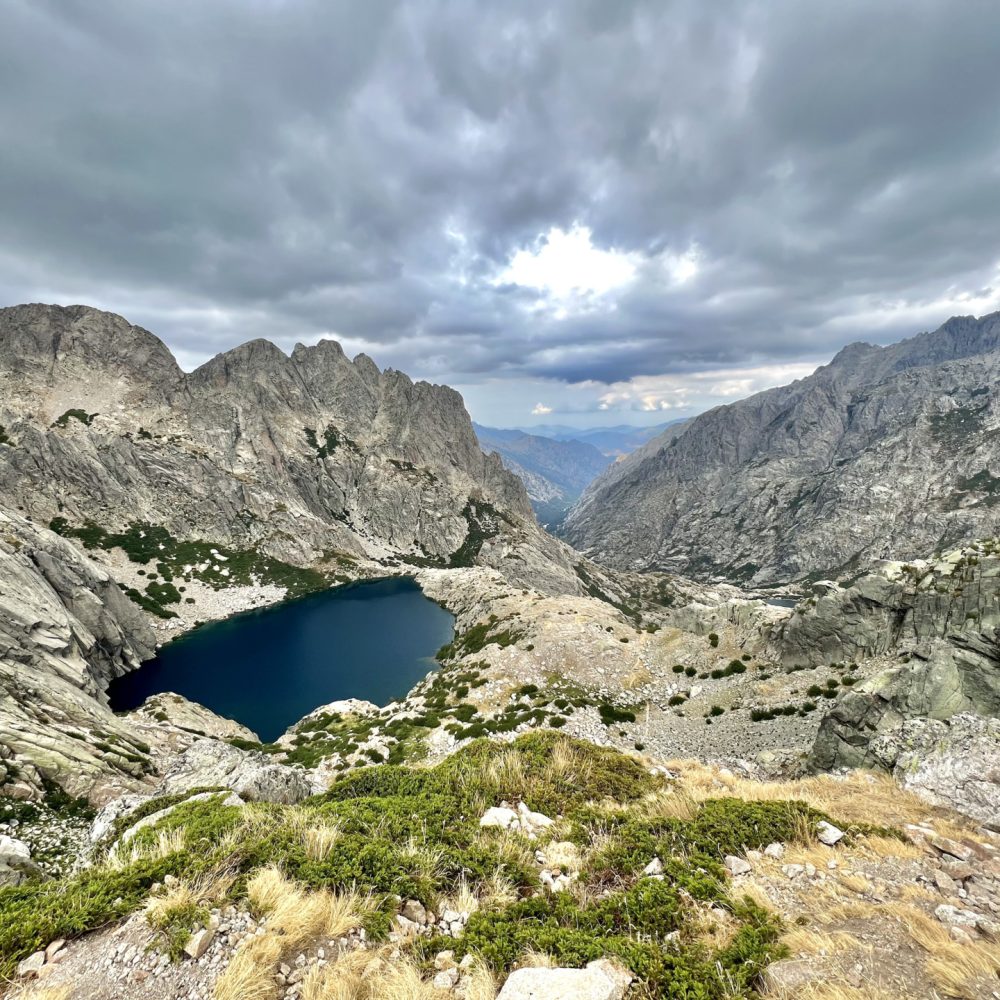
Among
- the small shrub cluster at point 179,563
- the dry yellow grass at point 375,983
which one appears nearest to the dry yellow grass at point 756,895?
the dry yellow grass at point 375,983

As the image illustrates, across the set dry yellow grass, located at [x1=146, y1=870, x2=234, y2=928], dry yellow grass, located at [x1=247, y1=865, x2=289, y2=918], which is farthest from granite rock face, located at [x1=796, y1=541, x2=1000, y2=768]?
dry yellow grass, located at [x1=146, y1=870, x2=234, y2=928]

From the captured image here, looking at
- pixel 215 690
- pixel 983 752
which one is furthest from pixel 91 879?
pixel 215 690

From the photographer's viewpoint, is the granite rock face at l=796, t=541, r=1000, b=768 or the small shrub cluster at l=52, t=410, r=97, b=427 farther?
the small shrub cluster at l=52, t=410, r=97, b=427

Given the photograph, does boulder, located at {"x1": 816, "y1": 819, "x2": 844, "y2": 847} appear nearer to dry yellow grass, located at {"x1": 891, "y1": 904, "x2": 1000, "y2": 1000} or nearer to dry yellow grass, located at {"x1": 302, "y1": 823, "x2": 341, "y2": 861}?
dry yellow grass, located at {"x1": 891, "y1": 904, "x2": 1000, "y2": 1000}

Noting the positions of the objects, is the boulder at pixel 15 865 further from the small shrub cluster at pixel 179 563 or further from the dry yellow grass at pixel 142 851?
the small shrub cluster at pixel 179 563

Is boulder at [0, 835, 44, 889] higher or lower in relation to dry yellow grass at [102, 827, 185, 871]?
lower

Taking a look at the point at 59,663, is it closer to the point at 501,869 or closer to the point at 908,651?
the point at 501,869

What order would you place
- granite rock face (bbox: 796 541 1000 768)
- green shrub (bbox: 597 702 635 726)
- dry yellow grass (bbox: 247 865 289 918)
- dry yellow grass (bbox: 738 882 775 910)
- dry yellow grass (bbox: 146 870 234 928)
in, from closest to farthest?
dry yellow grass (bbox: 146 870 234 928), dry yellow grass (bbox: 247 865 289 918), dry yellow grass (bbox: 738 882 775 910), granite rock face (bbox: 796 541 1000 768), green shrub (bbox: 597 702 635 726)

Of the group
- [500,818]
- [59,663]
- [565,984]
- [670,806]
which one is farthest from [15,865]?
[59,663]
